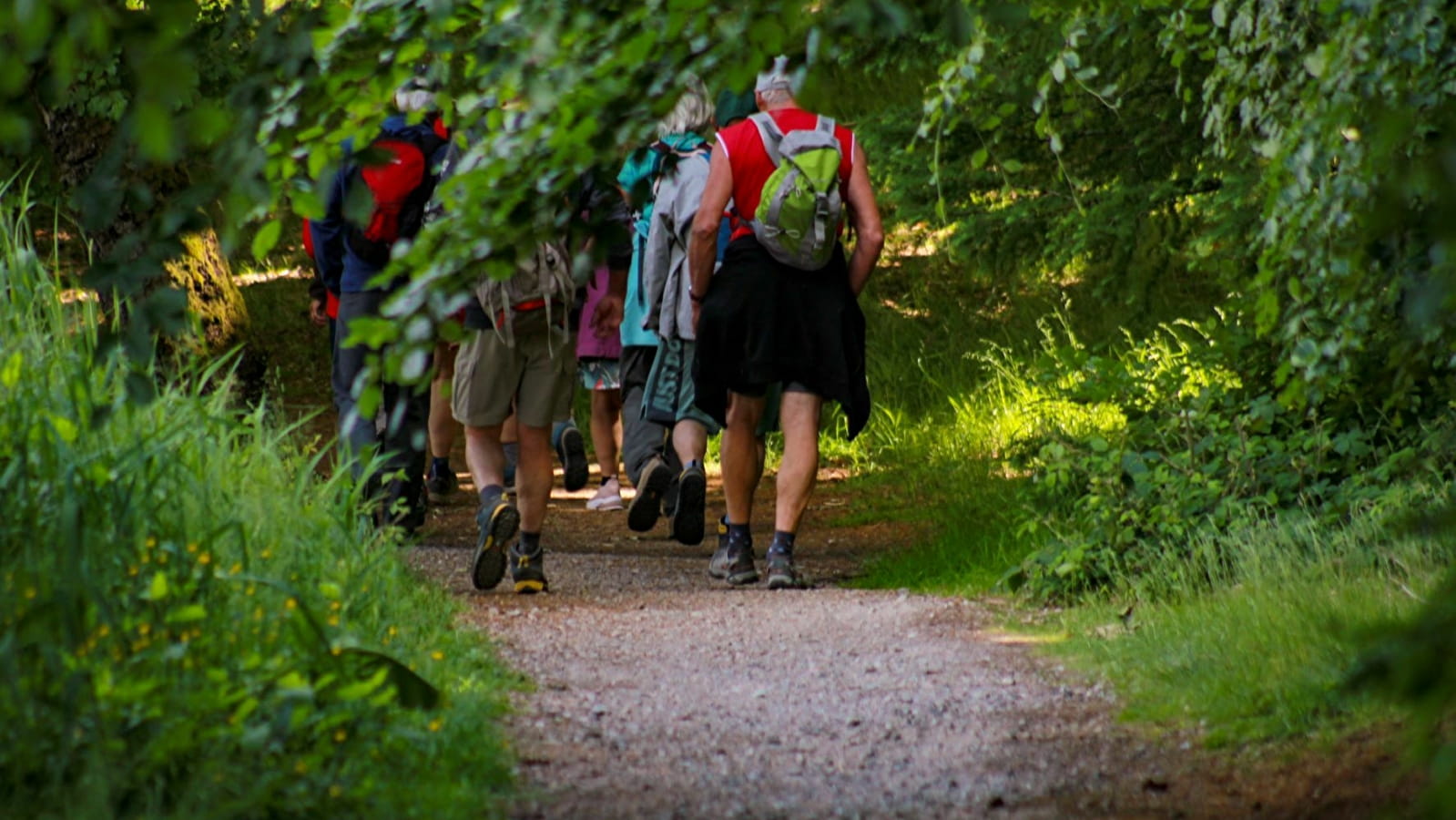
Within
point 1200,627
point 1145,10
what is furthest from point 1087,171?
point 1200,627

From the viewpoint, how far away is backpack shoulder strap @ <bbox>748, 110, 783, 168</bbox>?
688 centimetres

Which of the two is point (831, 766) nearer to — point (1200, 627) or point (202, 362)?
point (1200, 627)

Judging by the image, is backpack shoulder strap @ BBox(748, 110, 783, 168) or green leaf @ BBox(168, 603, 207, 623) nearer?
green leaf @ BBox(168, 603, 207, 623)

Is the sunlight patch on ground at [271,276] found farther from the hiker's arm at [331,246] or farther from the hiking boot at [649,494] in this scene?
the hiker's arm at [331,246]

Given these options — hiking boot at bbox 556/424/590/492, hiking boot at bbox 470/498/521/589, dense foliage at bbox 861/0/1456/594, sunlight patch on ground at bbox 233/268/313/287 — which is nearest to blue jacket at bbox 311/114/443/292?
hiking boot at bbox 470/498/521/589

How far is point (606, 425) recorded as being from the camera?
10.0 m

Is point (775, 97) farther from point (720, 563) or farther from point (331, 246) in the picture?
point (720, 563)

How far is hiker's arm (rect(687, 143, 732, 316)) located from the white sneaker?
3.28 metres

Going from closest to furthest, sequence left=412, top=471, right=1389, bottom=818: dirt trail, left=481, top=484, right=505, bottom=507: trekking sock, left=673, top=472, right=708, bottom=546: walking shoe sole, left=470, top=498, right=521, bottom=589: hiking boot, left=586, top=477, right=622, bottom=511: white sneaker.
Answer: left=412, top=471, right=1389, bottom=818: dirt trail < left=470, top=498, right=521, bottom=589: hiking boot < left=481, top=484, right=505, bottom=507: trekking sock < left=673, top=472, right=708, bottom=546: walking shoe sole < left=586, top=477, right=622, bottom=511: white sneaker

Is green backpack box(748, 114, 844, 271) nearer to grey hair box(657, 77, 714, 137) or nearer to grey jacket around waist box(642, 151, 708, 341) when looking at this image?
grey jacket around waist box(642, 151, 708, 341)

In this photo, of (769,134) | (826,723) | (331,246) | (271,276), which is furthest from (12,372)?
(271,276)

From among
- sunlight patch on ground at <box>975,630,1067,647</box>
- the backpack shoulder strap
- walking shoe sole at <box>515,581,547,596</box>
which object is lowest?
sunlight patch on ground at <box>975,630,1067,647</box>

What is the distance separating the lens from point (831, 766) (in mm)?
4230

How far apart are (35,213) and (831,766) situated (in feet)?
47.0
